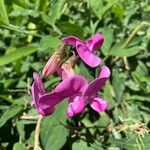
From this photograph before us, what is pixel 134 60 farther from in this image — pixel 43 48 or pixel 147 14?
pixel 43 48

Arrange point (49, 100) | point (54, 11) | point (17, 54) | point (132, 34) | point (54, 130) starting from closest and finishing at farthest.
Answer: point (49, 100) < point (54, 130) < point (54, 11) < point (17, 54) < point (132, 34)

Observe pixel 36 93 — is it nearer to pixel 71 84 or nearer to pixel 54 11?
pixel 71 84

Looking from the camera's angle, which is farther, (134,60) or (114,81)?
(134,60)

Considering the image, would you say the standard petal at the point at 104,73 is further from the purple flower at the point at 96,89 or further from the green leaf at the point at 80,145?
the green leaf at the point at 80,145

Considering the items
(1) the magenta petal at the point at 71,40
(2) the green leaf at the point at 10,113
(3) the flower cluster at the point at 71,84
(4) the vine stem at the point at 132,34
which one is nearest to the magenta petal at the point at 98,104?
(3) the flower cluster at the point at 71,84

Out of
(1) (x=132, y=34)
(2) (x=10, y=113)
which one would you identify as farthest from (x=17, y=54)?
(1) (x=132, y=34)

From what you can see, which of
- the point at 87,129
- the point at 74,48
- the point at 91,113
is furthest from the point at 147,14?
the point at 74,48

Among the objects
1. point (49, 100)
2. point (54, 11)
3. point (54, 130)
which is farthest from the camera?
point (54, 11)
